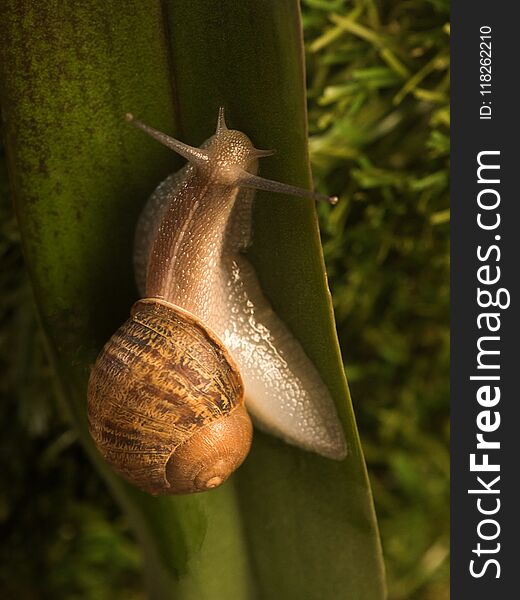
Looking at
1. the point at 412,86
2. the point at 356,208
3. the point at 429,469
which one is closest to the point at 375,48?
the point at 412,86

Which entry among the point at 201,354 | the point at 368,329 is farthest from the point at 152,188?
the point at 368,329

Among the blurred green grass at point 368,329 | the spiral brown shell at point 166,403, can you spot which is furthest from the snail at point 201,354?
the blurred green grass at point 368,329

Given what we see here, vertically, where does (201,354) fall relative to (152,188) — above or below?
below

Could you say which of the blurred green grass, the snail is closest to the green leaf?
the snail

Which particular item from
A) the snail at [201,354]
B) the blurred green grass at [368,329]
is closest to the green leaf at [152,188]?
the snail at [201,354]

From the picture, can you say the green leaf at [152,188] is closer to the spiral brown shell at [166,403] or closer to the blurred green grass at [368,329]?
the spiral brown shell at [166,403]

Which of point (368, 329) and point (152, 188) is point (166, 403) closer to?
point (152, 188)

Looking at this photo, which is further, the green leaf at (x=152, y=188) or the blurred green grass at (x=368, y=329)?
the blurred green grass at (x=368, y=329)
